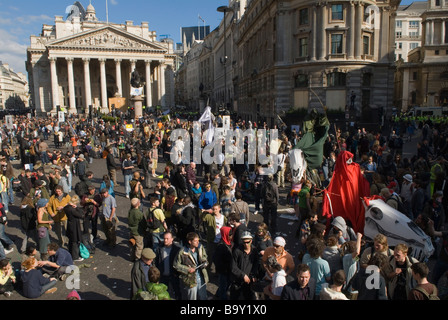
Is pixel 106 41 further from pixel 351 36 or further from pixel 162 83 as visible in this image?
pixel 351 36

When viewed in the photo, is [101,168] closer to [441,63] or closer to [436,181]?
[436,181]

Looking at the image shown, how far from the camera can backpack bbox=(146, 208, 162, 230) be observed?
297 inches

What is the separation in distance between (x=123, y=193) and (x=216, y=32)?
7917 centimetres

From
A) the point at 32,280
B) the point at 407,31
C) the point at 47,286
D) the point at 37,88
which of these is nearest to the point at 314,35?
the point at 47,286

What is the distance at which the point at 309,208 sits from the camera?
8422 mm

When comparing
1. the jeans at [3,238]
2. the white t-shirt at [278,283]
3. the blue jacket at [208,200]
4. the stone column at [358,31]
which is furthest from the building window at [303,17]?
the white t-shirt at [278,283]

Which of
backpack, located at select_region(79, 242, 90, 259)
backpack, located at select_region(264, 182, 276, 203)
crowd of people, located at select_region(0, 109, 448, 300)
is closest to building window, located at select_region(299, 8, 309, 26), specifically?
crowd of people, located at select_region(0, 109, 448, 300)

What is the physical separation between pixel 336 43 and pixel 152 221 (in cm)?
3245

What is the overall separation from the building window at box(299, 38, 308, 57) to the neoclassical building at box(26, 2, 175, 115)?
130ft

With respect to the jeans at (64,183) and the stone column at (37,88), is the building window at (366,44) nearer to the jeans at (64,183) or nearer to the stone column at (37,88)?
the jeans at (64,183)

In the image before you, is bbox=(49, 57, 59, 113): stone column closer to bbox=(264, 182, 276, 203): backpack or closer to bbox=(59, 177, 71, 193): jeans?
bbox=(59, 177, 71, 193): jeans

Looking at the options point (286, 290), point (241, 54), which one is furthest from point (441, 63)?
point (286, 290)

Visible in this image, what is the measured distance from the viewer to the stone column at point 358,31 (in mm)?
33812

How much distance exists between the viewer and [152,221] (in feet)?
24.8
